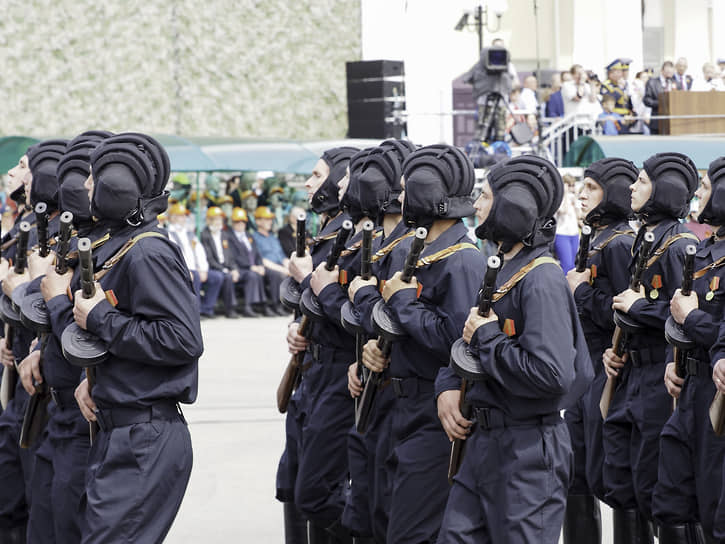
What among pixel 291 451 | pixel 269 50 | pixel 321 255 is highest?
pixel 269 50

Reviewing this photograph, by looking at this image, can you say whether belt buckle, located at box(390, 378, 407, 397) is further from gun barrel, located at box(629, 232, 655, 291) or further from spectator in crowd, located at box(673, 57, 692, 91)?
spectator in crowd, located at box(673, 57, 692, 91)

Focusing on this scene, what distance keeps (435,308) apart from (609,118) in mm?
17043

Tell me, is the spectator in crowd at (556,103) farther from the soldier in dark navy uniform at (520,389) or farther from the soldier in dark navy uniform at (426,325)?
the soldier in dark navy uniform at (520,389)

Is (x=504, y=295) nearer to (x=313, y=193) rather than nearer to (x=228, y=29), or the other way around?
(x=313, y=193)

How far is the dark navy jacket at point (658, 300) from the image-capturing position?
6.51 meters

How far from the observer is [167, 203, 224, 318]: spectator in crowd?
20.0 metres

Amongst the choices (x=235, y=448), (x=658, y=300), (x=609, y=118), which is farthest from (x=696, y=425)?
(x=609, y=118)

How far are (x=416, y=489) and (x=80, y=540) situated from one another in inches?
54.6

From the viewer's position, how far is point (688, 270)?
5.94 meters

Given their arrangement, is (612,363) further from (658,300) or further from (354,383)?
(354,383)

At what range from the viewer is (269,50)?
91.4 ft

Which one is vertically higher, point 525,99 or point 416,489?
point 525,99

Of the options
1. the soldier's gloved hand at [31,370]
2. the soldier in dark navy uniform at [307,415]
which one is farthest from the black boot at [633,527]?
the soldier's gloved hand at [31,370]

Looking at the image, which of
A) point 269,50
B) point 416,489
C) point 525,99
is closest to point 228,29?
point 269,50
